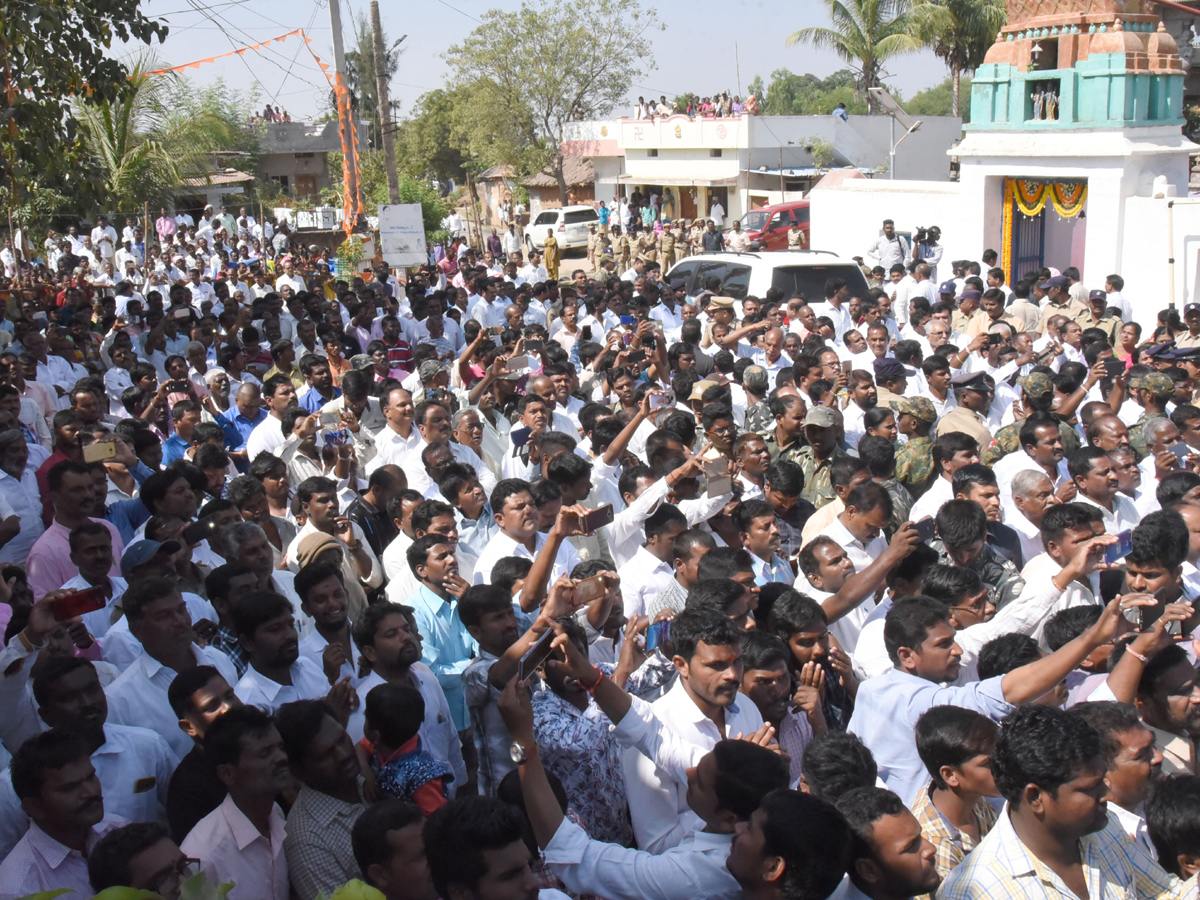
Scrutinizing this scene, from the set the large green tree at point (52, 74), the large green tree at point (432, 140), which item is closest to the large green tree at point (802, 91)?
the large green tree at point (432, 140)

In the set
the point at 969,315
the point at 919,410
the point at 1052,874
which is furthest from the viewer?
the point at 969,315

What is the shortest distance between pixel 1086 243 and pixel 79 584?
14.6m

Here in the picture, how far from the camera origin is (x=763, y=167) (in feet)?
114

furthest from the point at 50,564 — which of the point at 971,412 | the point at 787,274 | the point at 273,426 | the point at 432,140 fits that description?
the point at 432,140

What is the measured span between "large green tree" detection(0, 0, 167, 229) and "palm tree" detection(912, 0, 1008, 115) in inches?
1181

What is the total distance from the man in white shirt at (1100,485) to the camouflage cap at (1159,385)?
162 centimetres

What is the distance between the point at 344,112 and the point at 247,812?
1439cm

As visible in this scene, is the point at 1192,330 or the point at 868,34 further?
the point at 868,34

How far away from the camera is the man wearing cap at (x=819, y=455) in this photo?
6180 millimetres

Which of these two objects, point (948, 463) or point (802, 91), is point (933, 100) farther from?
point (948, 463)

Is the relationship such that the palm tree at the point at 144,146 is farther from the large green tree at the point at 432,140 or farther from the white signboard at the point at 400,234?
the large green tree at the point at 432,140

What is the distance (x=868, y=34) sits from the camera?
111 feet

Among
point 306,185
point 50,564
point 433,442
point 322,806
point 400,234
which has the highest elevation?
point 306,185

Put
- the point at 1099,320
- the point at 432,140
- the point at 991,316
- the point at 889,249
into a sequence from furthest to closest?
the point at 432,140, the point at 889,249, the point at 1099,320, the point at 991,316
